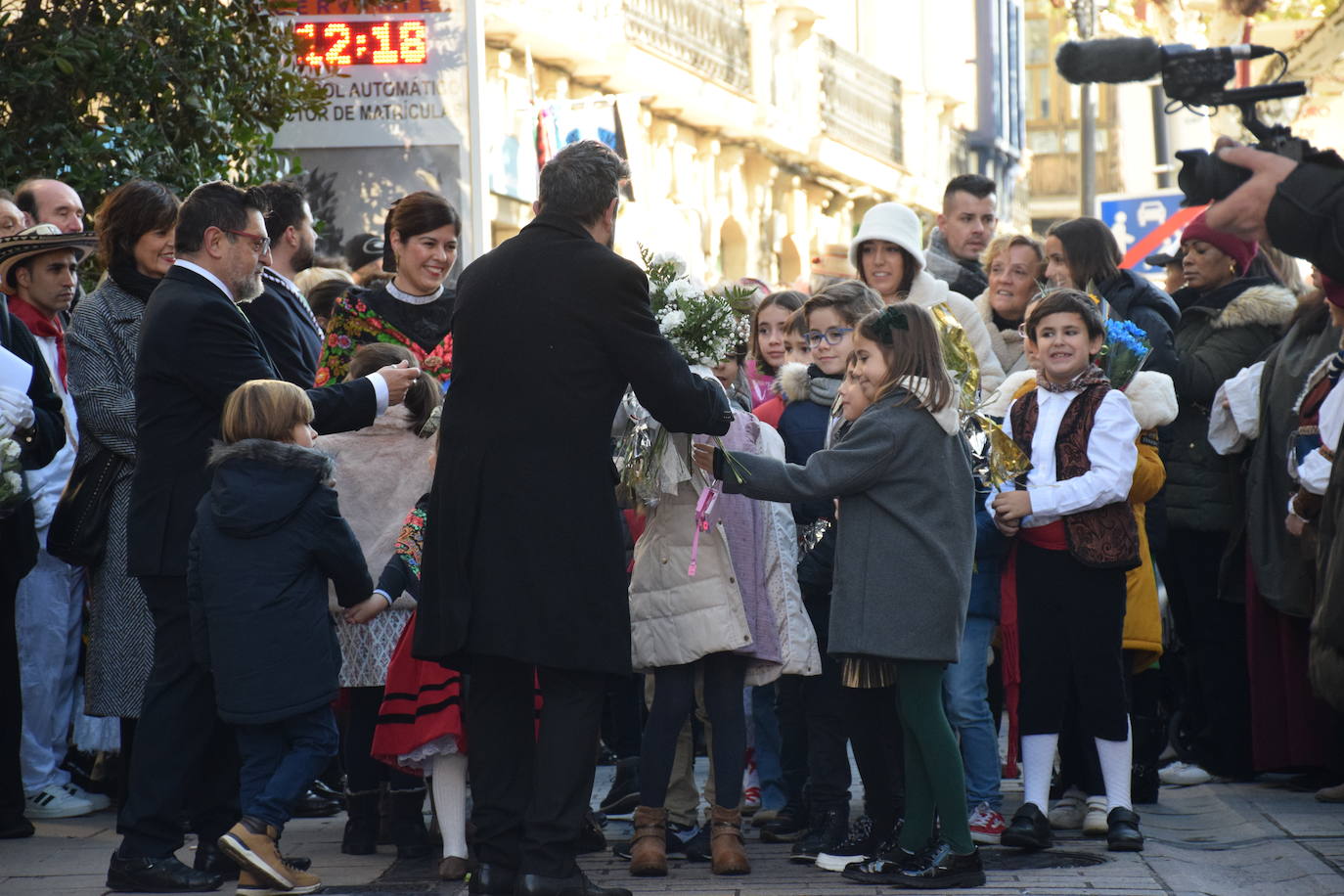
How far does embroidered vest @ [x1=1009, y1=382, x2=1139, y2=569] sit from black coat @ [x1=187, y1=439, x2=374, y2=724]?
8.39 ft

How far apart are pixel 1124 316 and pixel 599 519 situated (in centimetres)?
335

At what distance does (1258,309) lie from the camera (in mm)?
8250

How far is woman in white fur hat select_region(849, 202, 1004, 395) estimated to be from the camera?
8023mm

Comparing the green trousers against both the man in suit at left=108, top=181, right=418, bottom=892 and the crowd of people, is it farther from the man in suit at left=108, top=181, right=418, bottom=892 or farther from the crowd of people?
the man in suit at left=108, top=181, right=418, bottom=892

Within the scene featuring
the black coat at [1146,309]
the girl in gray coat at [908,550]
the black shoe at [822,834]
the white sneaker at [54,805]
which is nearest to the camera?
the girl in gray coat at [908,550]

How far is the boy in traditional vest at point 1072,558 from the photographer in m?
6.54

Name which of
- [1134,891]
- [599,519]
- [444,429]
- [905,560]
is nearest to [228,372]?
[444,429]

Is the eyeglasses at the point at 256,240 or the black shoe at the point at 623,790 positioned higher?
the eyeglasses at the point at 256,240

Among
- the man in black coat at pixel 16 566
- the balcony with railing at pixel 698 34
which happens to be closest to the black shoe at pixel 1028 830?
the man in black coat at pixel 16 566

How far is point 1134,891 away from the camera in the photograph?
566 cm

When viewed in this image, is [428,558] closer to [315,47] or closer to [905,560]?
[905,560]

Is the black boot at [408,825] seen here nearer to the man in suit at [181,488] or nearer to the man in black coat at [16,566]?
the man in suit at [181,488]

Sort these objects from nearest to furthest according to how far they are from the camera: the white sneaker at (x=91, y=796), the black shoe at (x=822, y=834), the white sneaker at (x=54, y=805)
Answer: the black shoe at (x=822, y=834) → the white sneaker at (x=54, y=805) → the white sneaker at (x=91, y=796)

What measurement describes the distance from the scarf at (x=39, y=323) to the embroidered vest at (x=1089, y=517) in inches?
156
